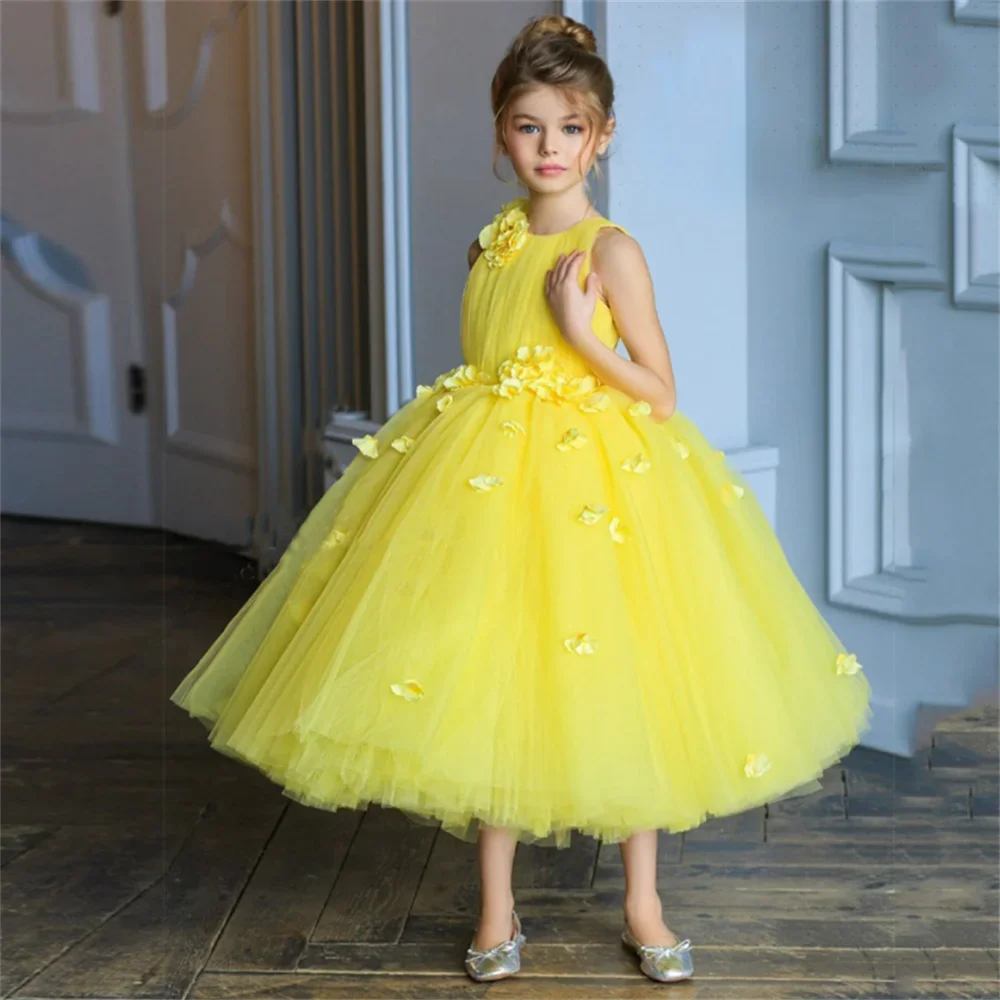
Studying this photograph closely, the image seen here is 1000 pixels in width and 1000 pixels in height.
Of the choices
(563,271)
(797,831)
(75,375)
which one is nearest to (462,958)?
(797,831)

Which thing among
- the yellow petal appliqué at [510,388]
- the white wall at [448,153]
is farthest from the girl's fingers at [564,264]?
the white wall at [448,153]

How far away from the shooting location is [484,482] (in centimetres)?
142

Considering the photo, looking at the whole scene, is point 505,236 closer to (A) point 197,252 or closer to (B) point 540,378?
(B) point 540,378

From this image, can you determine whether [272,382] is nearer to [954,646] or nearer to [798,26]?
[798,26]

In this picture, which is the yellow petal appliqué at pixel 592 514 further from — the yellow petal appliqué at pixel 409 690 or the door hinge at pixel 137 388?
the door hinge at pixel 137 388

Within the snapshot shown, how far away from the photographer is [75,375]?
6.22 feet

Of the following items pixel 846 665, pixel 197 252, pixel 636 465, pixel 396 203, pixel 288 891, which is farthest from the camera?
pixel 396 203

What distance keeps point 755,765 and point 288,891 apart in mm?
604

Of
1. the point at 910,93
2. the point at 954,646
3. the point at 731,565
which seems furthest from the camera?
the point at 954,646

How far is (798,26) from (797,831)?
1.08 meters

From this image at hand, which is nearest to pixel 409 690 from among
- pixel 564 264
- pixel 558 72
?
pixel 564 264

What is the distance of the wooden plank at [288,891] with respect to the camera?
1569 millimetres

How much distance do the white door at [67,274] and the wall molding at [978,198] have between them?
3.54 ft

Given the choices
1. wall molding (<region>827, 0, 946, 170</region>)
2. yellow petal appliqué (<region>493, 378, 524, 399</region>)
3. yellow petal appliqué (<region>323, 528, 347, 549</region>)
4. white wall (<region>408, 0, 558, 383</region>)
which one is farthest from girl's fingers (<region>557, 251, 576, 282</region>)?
wall molding (<region>827, 0, 946, 170</region>)
